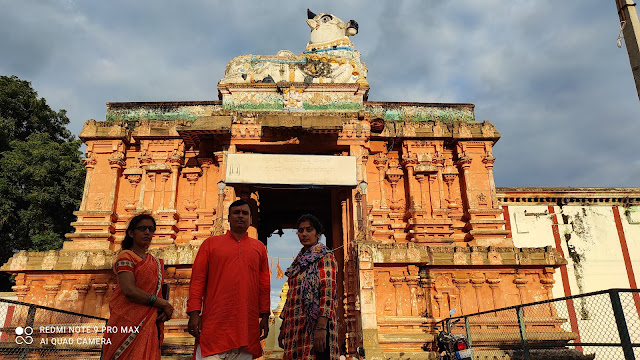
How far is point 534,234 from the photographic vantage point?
707 inches

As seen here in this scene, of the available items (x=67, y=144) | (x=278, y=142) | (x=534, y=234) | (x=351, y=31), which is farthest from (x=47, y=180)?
(x=534, y=234)

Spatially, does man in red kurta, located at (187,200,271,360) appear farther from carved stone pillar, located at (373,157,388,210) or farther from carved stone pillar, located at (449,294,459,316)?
carved stone pillar, located at (373,157,388,210)

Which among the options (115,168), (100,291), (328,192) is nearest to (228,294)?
(100,291)

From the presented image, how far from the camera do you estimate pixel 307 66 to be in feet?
48.4

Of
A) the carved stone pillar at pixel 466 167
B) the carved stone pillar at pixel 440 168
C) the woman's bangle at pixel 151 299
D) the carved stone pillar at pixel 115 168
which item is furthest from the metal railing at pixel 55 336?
the carved stone pillar at pixel 466 167

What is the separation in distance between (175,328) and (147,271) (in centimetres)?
761

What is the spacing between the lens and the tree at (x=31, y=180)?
18125 millimetres

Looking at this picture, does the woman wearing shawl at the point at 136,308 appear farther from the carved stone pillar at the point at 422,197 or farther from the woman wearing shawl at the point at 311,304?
the carved stone pillar at the point at 422,197

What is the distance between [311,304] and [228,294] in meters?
0.81

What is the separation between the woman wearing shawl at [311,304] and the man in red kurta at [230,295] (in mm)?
279

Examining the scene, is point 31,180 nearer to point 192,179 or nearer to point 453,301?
point 192,179

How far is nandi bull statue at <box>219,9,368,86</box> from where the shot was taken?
14.4 meters

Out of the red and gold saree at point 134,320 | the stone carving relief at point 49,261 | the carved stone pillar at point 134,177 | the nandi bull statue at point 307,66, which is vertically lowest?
the red and gold saree at point 134,320

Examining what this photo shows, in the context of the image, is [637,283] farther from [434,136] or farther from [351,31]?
[351,31]
